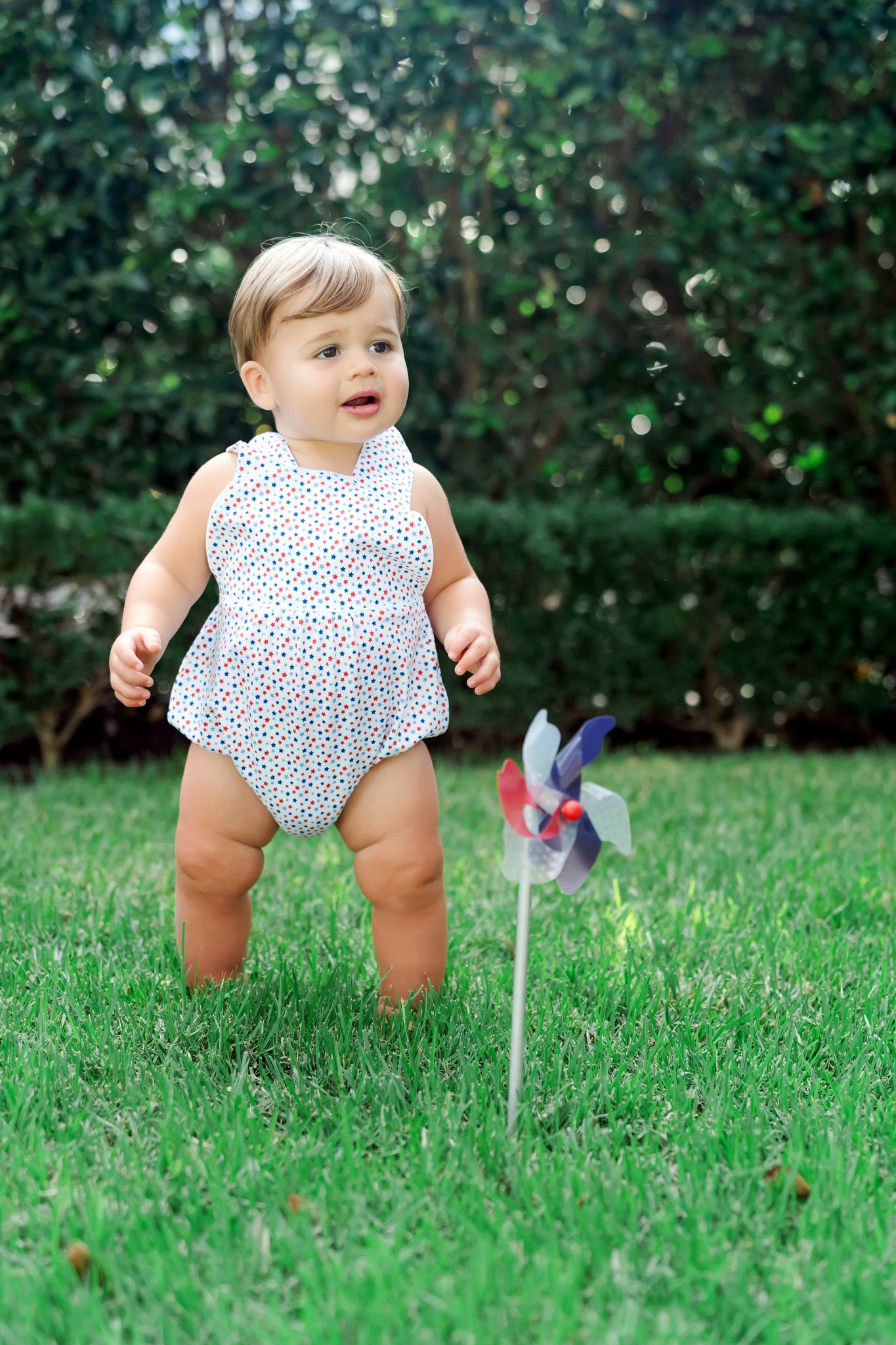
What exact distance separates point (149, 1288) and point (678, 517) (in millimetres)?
4449

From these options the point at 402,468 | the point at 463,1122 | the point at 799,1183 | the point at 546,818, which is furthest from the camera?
the point at 402,468

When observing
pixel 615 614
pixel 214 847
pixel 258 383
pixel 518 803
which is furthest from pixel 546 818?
pixel 615 614

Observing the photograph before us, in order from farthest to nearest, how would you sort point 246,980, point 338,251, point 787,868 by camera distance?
point 787,868
point 246,980
point 338,251

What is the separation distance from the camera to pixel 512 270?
18.6ft

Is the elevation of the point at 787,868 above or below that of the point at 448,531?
below

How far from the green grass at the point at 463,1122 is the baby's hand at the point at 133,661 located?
616 millimetres

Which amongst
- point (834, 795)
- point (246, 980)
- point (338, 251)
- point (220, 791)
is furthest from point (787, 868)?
point (338, 251)

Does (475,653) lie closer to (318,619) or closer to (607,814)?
(318,619)

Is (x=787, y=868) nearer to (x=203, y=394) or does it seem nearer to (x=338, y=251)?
(x=338, y=251)

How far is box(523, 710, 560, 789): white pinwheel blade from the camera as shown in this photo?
1.73 m

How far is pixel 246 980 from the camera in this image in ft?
7.83

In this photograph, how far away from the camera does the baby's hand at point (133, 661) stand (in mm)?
1952

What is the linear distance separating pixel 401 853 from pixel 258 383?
2.88 feet

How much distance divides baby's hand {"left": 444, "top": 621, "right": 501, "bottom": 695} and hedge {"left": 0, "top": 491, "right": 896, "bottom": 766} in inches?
115
